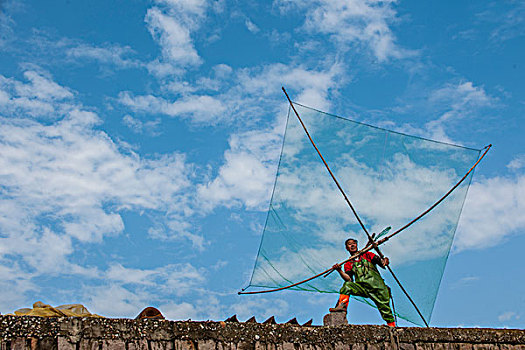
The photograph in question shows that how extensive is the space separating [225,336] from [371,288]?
260cm

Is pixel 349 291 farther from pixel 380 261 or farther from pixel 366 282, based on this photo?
pixel 380 261

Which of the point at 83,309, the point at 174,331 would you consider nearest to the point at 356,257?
the point at 174,331

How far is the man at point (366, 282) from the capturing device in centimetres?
630

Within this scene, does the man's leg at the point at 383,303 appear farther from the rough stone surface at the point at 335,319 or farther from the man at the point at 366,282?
the rough stone surface at the point at 335,319

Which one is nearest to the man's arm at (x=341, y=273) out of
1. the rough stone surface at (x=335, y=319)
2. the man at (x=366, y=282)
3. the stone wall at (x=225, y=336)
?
the man at (x=366, y=282)

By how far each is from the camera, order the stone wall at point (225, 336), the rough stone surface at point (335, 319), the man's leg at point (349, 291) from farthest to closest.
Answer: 1. the man's leg at point (349, 291)
2. the rough stone surface at point (335, 319)
3. the stone wall at point (225, 336)

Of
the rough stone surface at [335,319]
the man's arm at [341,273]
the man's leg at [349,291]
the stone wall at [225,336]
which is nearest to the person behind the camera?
the stone wall at [225,336]

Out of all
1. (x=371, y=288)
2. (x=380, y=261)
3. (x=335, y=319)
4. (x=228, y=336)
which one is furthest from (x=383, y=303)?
(x=228, y=336)

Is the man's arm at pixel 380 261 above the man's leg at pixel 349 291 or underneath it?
above

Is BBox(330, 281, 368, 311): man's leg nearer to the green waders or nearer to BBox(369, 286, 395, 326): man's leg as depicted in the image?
the green waders

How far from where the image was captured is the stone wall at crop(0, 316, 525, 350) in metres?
3.95

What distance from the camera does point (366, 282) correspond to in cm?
641

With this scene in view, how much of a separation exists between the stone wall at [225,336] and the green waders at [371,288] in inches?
45.8

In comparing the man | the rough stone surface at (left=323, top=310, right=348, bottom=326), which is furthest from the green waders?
the rough stone surface at (left=323, top=310, right=348, bottom=326)
